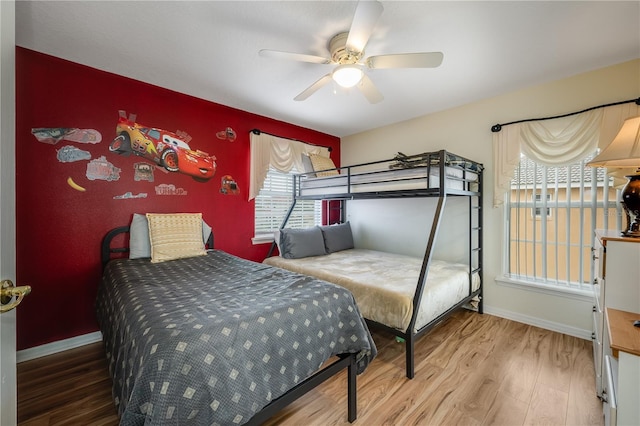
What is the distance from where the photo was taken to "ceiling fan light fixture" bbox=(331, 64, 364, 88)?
1814 mm

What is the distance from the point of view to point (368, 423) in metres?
1.47

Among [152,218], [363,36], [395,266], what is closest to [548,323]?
[395,266]

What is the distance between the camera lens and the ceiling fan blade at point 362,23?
130 cm

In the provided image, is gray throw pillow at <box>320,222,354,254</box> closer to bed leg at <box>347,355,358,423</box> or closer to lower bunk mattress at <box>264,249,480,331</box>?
lower bunk mattress at <box>264,249,480,331</box>

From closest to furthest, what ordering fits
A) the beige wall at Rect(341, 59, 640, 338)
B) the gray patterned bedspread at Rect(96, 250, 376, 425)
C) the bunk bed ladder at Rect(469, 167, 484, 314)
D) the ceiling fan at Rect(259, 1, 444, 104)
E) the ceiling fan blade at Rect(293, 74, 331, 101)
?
the gray patterned bedspread at Rect(96, 250, 376, 425), the ceiling fan at Rect(259, 1, 444, 104), the ceiling fan blade at Rect(293, 74, 331, 101), the beige wall at Rect(341, 59, 640, 338), the bunk bed ladder at Rect(469, 167, 484, 314)

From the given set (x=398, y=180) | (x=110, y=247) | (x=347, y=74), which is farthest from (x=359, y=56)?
(x=110, y=247)

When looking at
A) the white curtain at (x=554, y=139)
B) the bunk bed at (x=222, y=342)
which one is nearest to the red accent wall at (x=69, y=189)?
the bunk bed at (x=222, y=342)

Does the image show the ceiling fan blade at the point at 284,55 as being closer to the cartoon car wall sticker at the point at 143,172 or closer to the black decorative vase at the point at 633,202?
the cartoon car wall sticker at the point at 143,172

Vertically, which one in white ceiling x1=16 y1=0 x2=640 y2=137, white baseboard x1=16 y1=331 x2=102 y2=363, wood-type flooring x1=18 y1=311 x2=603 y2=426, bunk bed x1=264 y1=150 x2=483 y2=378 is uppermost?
white ceiling x1=16 y1=0 x2=640 y2=137

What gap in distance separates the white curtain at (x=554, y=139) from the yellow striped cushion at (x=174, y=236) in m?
3.23

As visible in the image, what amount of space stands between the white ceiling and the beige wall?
0.14 m

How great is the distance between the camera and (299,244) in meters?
3.20

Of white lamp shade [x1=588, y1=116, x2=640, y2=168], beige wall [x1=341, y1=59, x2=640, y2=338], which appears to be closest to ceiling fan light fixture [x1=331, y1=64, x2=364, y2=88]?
beige wall [x1=341, y1=59, x2=640, y2=338]

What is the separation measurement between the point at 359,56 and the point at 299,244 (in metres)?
2.11
